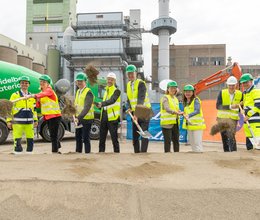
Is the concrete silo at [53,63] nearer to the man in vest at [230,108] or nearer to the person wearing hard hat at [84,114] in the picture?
the person wearing hard hat at [84,114]

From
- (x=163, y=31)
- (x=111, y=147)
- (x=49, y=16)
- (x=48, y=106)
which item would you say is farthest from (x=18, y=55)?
(x=48, y=106)

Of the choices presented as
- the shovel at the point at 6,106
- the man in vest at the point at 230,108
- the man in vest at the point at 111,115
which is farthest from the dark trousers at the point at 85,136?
the man in vest at the point at 230,108

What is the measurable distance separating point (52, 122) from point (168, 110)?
219 centimetres

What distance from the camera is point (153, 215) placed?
253 cm

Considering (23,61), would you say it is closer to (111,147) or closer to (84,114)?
(111,147)

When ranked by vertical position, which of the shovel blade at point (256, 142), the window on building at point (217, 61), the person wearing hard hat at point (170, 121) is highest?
the window on building at point (217, 61)

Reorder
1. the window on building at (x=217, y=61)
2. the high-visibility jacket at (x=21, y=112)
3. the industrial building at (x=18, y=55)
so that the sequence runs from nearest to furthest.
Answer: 1. the high-visibility jacket at (x=21, y=112)
2. the industrial building at (x=18, y=55)
3. the window on building at (x=217, y=61)

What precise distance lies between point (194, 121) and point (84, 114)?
2.06 metres

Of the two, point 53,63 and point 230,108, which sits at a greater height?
point 53,63

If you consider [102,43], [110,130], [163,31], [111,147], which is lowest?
[111,147]

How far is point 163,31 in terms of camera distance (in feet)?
157

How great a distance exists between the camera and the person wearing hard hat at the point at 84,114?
6211mm

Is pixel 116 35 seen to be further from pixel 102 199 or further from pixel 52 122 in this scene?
pixel 102 199

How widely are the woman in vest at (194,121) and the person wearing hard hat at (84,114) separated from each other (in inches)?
70.9
